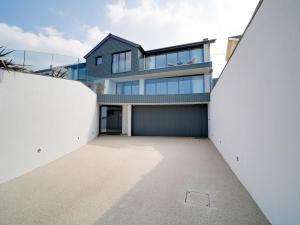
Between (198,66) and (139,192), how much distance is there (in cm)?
1019

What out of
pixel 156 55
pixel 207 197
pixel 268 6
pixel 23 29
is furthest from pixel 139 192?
pixel 156 55

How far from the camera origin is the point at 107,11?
619 centimetres

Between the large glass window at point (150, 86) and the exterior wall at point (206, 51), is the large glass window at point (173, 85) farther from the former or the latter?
the exterior wall at point (206, 51)

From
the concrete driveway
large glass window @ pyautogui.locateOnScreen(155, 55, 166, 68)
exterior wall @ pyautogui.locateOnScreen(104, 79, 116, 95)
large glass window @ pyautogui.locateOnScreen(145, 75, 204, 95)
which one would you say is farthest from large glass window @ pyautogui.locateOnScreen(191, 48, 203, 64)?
the concrete driveway

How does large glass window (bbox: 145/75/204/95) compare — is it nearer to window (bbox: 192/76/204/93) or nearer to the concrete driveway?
window (bbox: 192/76/204/93)

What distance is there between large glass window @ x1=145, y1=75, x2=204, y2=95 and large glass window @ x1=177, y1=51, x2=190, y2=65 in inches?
47.5

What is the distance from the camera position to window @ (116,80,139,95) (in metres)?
13.0

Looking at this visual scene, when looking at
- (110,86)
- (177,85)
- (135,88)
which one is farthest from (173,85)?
(110,86)

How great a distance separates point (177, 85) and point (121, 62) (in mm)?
6026

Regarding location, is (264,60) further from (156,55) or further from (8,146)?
(156,55)

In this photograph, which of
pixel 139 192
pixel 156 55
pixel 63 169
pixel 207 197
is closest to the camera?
pixel 207 197

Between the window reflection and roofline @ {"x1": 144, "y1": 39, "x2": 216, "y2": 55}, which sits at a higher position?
roofline @ {"x1": 144, "y1": 39, "x2": 216, "y2": 55}

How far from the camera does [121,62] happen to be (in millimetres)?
13477

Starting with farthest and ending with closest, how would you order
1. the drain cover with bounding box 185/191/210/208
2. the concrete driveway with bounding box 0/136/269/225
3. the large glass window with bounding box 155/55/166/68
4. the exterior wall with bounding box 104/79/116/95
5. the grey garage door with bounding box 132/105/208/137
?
1. the exterior wall with bounding box 104/79/116/95
2. the large glass window with bounding box 155/55/166/68
3. the grey garage door with bounding box 132/105/208/137
4. the drain cover with bounding box 185/191/210/208
5. the concrete driveway with bounding box 0/136/269/225
